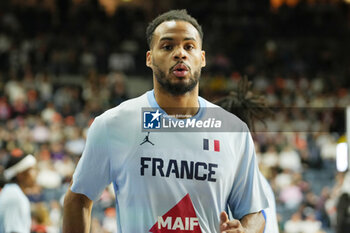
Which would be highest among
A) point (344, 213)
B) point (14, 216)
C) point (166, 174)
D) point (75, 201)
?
point (166, 174)

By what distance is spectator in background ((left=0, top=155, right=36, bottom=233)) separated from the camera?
15.3ft

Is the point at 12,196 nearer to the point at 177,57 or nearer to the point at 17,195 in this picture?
the point at 17,195

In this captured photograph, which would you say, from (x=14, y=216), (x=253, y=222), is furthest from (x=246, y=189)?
(x=14, y=216)

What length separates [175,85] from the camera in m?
2.57

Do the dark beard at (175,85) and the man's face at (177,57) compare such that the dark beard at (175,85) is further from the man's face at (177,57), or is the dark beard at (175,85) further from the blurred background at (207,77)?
the blurred background at (207,77)

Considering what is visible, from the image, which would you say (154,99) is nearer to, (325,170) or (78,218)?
(78,218)

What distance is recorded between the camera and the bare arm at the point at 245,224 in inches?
91.7

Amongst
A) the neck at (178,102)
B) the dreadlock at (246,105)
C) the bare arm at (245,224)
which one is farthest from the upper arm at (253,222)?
the dreadlock at (246,105)

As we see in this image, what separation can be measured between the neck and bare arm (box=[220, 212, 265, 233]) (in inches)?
22.2

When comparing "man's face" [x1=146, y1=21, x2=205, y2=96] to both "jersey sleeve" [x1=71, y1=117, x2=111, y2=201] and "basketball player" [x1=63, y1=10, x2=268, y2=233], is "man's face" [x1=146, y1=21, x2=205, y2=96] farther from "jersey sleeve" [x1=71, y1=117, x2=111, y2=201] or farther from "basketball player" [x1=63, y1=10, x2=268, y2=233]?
"jersey sleeve" [x1=71, y1=117, x2=111, y2=201]

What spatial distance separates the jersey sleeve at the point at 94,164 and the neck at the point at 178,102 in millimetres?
309

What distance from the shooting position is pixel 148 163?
2520 mm

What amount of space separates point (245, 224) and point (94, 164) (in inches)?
29.4

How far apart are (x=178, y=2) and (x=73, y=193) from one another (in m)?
17.7
